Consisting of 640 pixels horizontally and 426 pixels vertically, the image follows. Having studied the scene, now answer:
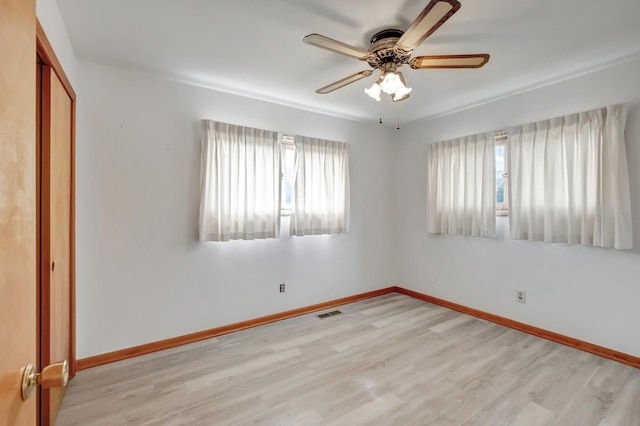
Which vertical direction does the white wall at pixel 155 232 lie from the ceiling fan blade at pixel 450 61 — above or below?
below

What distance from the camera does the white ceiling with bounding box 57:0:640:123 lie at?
182cm

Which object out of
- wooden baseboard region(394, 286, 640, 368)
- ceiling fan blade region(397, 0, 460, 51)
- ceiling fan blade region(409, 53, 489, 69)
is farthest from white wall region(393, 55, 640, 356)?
ceiling fan blade region(397, 0, 460, 51)

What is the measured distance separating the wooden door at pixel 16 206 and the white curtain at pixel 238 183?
7.21 feet

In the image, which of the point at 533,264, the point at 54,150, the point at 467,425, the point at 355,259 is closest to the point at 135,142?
the point at 54,150

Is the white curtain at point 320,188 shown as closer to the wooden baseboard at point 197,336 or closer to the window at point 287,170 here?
the window at point 287,170

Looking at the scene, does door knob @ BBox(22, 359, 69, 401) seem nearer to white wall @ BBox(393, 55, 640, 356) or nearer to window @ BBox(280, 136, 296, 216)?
window @ BBox(280, 136, 296, 216)

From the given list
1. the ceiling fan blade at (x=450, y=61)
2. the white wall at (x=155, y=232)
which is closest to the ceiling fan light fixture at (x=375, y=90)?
the ceiling fan blade at (x=450, y=61)

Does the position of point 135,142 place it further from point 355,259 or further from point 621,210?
point 621,210

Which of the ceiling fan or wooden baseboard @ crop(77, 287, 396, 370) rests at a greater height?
the ceiling fan

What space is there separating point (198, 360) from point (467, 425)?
6.77 ft

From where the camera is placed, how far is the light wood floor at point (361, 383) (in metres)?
1.86

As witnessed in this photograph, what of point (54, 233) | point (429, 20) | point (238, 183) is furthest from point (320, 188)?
point (54, 233)

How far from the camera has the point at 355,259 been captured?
411 centimetres

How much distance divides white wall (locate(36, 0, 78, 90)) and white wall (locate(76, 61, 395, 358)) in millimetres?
195
